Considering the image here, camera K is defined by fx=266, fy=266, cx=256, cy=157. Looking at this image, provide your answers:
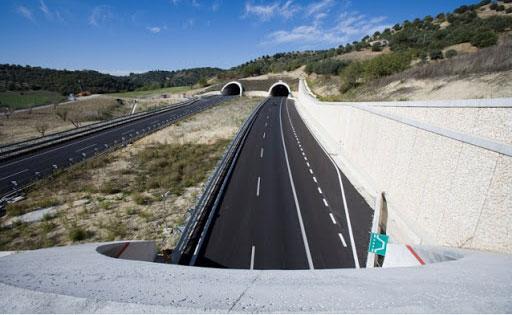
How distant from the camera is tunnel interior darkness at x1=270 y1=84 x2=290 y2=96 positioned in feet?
337

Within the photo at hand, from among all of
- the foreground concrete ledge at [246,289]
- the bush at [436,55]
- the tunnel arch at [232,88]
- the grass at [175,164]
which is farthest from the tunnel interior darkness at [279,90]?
the foreground concrete ledge at [246,289]

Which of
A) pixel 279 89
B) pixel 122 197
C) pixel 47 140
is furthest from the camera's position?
pixel 279 89

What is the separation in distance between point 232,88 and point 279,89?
→ 20.9m

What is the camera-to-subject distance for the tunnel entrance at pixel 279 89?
98250 mm

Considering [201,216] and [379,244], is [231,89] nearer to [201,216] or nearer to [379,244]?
[201,216]

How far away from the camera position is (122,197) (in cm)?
1777

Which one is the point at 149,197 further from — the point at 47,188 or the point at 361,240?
the point at 361,240

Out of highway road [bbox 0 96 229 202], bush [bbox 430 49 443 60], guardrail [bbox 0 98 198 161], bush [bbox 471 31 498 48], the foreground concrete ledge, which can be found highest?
bush [bbox 471 31 498 48]

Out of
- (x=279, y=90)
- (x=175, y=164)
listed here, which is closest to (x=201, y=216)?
(x=175, y=164)

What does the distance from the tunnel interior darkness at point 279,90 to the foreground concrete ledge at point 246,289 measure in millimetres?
100925

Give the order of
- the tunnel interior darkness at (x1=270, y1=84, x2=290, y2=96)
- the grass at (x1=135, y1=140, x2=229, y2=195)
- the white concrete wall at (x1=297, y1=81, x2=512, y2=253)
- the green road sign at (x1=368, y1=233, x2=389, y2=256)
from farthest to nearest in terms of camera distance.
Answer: the tunnel interior darkness at (x1=270, y1=84, x2=290, y2=96) < the grass at (x1=135, y1=140, x2=229, y2=195) < the green road sign at (x1=368, y1=233, x2=389, y2=256) < the white concrete wall at (x1=297, y1=81, x2=512, y2=253)

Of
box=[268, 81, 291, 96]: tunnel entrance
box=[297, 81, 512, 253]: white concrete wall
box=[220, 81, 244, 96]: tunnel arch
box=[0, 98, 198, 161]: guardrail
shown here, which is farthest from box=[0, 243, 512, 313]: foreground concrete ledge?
box=[220, 81, 244, 96]: tunnel arch

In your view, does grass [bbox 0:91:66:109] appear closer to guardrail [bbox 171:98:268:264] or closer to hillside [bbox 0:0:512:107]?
hillside [bbox 0:0:512:107]

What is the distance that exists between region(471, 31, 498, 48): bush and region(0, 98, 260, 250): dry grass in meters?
56.3
